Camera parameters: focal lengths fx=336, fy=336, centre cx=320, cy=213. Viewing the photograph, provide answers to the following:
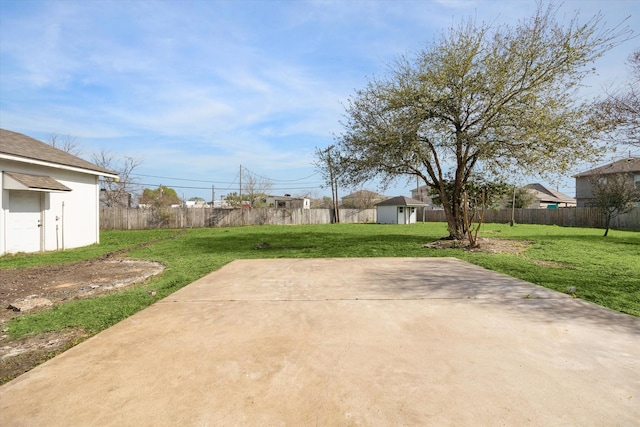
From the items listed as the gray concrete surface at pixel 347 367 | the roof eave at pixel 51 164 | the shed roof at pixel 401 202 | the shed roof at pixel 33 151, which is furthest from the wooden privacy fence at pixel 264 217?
the gray concrete surface at pixel 347 367

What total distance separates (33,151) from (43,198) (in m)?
1.54

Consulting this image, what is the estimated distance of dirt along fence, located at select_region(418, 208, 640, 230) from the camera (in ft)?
80.4

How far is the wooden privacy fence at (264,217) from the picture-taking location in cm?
2420

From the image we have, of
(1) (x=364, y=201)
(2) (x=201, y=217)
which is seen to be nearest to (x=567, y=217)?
(1) (x=364, y=201)

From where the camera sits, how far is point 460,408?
2.05 m

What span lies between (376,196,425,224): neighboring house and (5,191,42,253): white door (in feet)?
94.4

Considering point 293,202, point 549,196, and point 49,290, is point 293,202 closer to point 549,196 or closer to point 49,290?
point 549,196

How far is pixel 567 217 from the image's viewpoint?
27.6 m

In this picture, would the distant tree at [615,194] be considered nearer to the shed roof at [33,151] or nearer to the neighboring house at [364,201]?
the neighboring house at [364,201]

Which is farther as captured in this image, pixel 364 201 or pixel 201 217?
pixel 364 201

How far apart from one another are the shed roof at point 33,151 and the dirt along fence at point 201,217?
12.2 metres

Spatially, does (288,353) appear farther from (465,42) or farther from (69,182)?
(69,182)

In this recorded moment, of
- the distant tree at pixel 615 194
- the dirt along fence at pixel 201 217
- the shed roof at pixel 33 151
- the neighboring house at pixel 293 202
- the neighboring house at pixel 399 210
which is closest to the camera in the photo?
the shed roof at pixel 33 151

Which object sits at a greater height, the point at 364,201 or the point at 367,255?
the point at 364,201
